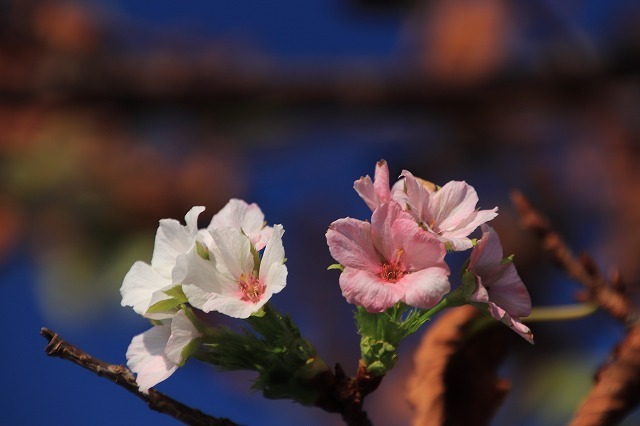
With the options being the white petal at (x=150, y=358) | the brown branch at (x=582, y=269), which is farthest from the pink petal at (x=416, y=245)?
the brown branch at (x=582, y=269)

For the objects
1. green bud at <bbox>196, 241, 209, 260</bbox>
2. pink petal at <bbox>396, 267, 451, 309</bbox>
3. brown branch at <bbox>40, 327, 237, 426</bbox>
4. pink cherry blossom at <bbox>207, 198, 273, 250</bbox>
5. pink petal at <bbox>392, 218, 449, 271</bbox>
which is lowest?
brown branch at <bbox>40, 327, 237, 426</bbox>

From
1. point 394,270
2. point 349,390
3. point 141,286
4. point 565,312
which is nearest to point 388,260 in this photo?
point 394,270

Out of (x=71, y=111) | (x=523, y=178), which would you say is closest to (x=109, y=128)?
(x=71, y=111)

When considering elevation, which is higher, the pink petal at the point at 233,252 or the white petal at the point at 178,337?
the pink petal at the point at 233,252

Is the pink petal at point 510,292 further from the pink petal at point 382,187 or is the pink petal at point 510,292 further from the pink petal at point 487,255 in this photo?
the pink petal at point 382,187

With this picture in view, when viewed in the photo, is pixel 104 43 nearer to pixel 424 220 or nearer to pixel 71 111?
pixel 71 111

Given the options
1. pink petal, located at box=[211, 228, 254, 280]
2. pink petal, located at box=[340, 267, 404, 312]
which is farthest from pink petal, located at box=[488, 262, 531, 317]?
pink petal, located at box=[211, 228, 254, 280]

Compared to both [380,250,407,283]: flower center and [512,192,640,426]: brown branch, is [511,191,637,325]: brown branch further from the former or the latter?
[380,250,407,283]: flower center
